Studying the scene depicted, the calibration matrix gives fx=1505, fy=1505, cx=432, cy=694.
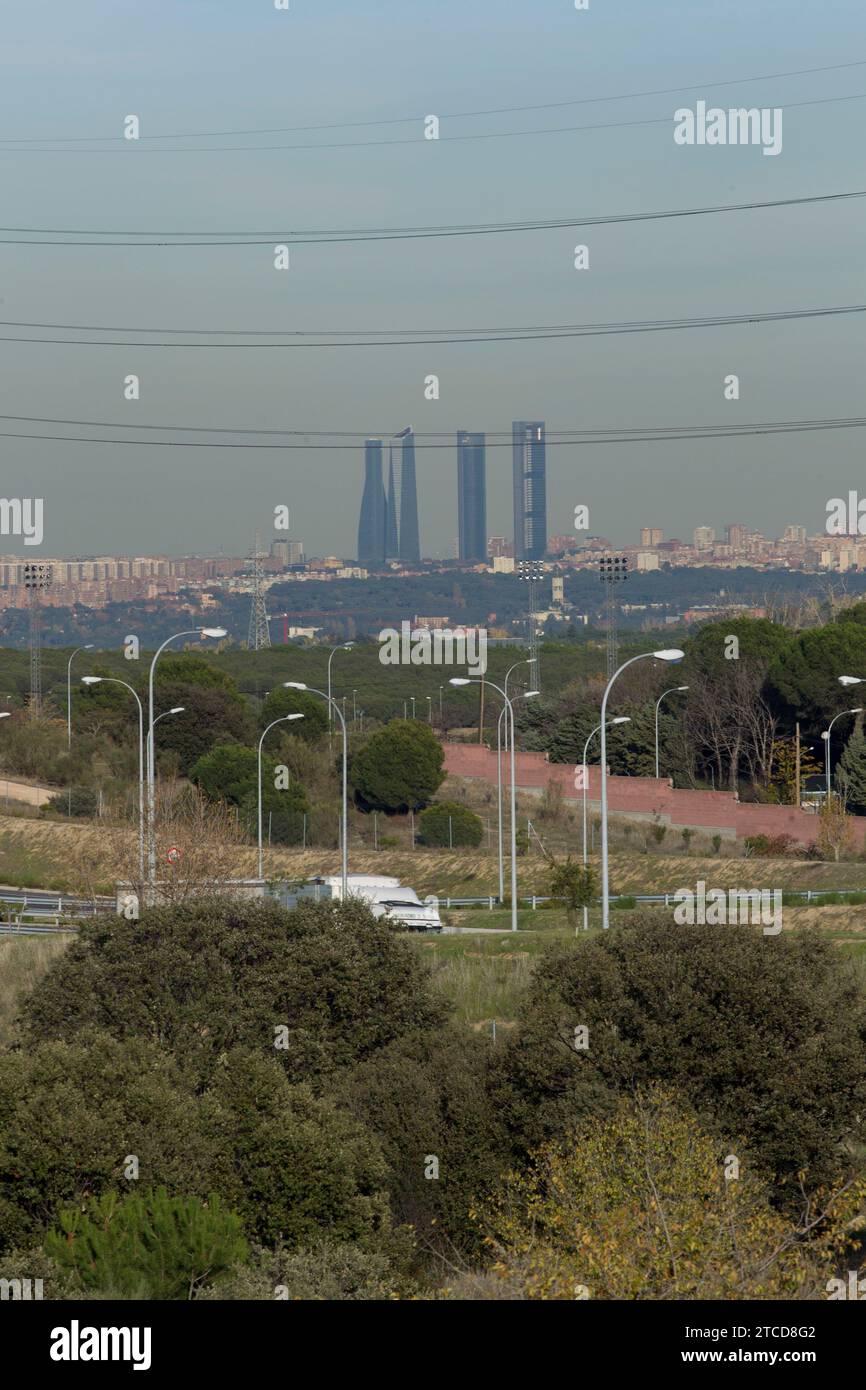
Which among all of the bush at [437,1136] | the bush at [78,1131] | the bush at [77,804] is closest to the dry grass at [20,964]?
the bush at [437,1136]

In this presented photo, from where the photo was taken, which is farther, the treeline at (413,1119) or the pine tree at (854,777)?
the pine tree at (854,777)

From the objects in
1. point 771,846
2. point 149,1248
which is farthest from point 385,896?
point 149,1248

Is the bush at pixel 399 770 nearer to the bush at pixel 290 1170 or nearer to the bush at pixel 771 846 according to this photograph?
the bush at pixel 771 846

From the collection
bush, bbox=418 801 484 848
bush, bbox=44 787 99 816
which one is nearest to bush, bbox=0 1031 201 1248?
bush, bbox=418 801 484 848

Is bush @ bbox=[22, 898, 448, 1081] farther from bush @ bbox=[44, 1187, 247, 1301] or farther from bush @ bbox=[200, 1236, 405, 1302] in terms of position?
bush @ bbox=[44, 1187, 247, 1301]

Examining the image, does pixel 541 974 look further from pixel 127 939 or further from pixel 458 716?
pixel 458 716

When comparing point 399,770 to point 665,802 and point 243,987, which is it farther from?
point 243,987
